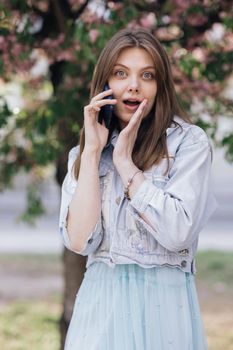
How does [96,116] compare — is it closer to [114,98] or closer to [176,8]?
[114,98]

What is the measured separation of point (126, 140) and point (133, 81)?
0.68ft

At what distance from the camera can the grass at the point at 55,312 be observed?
→ 300 inches

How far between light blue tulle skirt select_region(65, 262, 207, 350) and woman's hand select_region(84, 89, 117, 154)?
1.35 feet

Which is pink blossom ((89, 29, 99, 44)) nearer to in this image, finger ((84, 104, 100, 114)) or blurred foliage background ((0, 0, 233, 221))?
blurred foliage background ((0, 0, 233, 221))

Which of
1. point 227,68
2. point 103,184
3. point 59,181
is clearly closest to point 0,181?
point 59,181

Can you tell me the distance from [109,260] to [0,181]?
3534mm

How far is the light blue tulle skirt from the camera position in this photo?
9.52 ft

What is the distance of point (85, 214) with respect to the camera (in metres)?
2.93

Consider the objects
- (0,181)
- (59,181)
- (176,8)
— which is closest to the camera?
(176,8)

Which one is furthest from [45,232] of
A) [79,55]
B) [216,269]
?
[79,55]

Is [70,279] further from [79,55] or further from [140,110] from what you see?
[140,110]

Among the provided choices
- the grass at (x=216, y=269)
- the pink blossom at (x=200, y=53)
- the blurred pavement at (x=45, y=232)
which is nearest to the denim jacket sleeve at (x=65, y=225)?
the pink blossom at (x=200, y=53)

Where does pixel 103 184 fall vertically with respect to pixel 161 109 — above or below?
below

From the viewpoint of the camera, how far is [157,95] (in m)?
3.05
